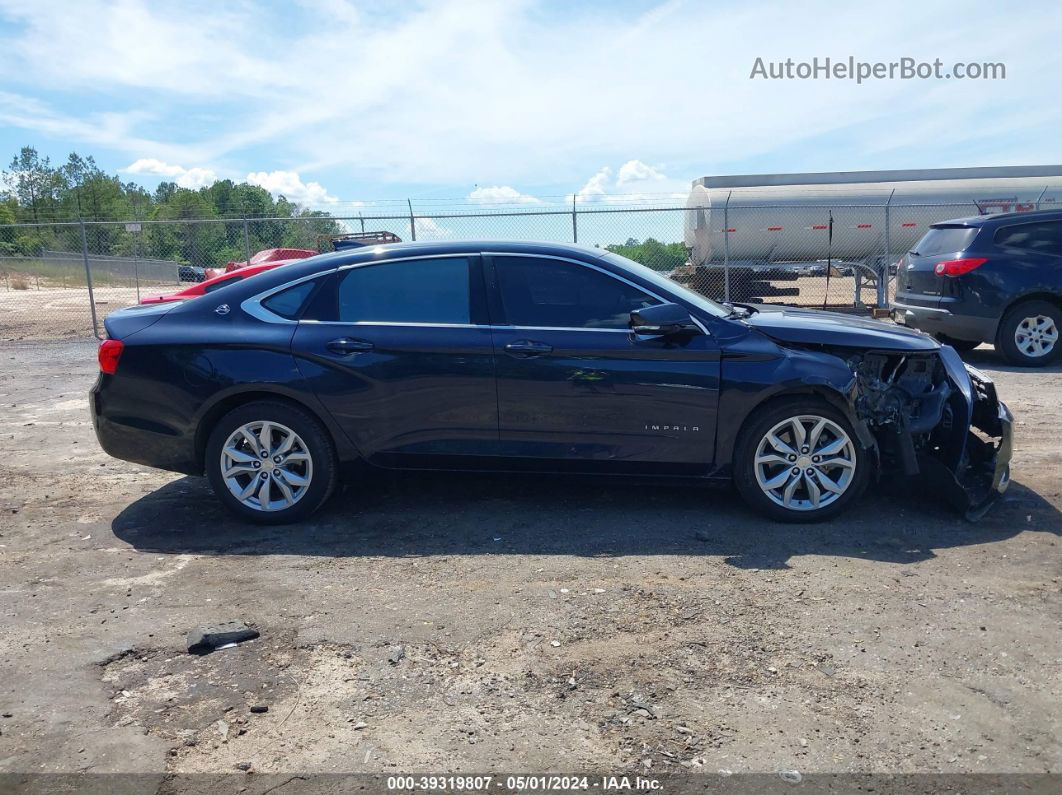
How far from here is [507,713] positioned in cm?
319

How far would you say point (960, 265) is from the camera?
10477 mm

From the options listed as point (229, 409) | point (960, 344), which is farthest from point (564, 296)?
point (960, 344)

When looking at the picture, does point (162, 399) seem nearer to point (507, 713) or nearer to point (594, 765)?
point (507, 713)

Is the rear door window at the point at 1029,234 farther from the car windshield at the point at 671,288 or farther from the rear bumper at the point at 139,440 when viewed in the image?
the rear bumper at the point at 139,440

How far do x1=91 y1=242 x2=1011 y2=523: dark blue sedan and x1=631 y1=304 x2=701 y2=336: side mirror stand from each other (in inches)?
0.5

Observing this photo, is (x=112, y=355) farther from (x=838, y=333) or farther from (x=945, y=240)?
(x=945, y=240)

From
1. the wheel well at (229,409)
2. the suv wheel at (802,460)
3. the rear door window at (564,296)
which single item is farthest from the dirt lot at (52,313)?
the suv wheel at (802,460)

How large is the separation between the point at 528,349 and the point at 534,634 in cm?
182

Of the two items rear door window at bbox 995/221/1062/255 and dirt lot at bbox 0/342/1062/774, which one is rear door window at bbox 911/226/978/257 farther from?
dirt lot at bbox 0/342/1062/774

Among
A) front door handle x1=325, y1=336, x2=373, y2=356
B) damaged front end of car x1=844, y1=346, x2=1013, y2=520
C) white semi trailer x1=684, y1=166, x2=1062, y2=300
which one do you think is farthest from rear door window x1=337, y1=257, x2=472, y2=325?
white semi trailer x1=684, y1=166, x2=1062, y2=300

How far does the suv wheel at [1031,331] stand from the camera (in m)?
10.6

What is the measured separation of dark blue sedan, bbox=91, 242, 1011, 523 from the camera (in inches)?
199

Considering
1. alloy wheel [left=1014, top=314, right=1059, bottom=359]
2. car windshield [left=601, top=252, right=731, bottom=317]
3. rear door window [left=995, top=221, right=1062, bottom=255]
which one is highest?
rear door window [left=995, top=221, right=1062, bottom=255]

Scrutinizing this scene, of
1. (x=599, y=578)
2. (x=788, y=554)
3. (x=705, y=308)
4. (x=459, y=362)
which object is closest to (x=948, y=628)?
(x=788, y=554)
